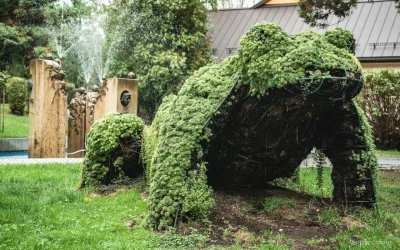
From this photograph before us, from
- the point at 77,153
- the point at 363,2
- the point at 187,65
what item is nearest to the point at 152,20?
the point at 187,65

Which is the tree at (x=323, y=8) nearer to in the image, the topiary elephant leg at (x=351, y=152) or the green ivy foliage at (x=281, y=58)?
the topiary elephant leg at (x=351, y=152)

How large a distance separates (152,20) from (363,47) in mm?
9125

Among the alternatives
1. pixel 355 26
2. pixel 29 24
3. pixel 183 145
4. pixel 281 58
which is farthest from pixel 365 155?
pixel 355 26

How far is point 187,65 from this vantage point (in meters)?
20.2

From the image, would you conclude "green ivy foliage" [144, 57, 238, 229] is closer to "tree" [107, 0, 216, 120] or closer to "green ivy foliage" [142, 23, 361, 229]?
"green ivy foliage" [142, 23, 361, 229]

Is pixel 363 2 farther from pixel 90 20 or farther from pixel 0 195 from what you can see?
pixel 0 195

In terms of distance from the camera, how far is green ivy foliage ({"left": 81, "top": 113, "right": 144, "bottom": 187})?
7.32 meters

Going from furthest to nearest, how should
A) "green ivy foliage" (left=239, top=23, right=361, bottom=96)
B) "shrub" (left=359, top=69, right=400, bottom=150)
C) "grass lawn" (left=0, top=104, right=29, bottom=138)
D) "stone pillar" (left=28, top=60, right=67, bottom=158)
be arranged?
"grass lawn" (left=0, top=104, right=29, bottom=138) < "shrub" (left=359, top=69, right=400, bottom=150) < "stone pillar" (left=28, top=60, right=67, bottom=158) < "green ivy foliage" (left=239, top=23, right=361, bottom=96)

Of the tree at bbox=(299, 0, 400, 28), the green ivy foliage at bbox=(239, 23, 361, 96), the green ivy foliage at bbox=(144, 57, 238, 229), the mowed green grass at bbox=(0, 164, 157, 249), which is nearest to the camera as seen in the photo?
the mowed green grass at bbox=(0, 164, 157, 249)

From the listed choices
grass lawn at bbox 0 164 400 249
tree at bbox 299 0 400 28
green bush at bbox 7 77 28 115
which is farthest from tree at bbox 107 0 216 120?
grass lawn at bbox 0 164 400 249

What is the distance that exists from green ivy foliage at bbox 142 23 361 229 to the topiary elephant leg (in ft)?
2.94

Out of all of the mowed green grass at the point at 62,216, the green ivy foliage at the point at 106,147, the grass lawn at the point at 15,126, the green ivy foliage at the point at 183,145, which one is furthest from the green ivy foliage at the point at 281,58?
the grass lawn at the point at 15,126

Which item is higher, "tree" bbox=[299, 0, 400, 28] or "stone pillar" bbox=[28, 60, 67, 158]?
"tree" bbox=[299, 0, 400, 28]

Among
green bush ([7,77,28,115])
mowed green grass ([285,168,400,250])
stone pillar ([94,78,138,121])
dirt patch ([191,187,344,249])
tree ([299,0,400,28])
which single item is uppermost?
tree ([299,0,400,28])
